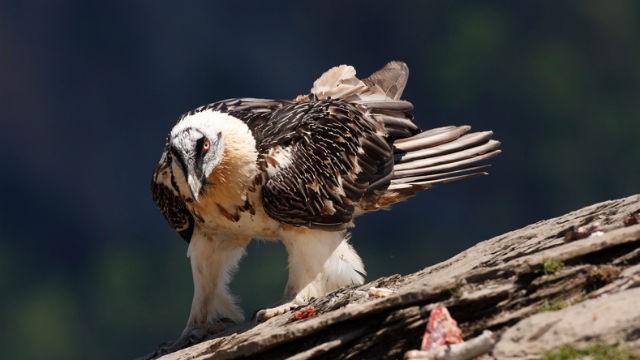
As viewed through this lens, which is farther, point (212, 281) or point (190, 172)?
point (212, 281)

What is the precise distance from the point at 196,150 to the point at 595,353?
292 centimetres

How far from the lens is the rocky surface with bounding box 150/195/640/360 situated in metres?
3.92

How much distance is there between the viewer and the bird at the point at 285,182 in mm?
6219

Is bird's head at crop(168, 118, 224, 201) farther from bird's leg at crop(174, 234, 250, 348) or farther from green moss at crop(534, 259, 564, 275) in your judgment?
green moss at crop(534, 259, 564, 275)

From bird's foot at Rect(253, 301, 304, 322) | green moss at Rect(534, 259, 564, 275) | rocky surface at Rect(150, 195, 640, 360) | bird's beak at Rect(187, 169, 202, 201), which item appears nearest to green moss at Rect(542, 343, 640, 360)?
rocky surface at Rect(150, 195, 640, 360)

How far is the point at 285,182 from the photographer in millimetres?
6285

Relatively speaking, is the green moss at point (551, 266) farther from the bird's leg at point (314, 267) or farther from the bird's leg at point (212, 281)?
the bird's leg at point (212, 281)

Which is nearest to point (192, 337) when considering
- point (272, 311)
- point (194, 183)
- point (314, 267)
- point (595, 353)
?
point (272, 311)

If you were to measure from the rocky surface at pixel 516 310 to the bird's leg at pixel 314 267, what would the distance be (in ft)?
4.83

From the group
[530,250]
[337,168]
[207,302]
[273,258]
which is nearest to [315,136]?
[337,168]

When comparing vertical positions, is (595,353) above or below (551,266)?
below

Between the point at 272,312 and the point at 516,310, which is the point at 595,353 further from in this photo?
the point at 272,312

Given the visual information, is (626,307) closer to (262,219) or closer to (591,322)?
(591,322)

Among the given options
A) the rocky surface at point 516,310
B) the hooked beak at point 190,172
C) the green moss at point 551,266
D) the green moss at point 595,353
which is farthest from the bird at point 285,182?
the green moss at point 595,353
